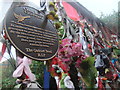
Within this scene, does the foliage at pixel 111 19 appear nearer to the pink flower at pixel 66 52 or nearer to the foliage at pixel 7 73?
the pink flower at pixel 66 52

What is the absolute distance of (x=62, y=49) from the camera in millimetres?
1806

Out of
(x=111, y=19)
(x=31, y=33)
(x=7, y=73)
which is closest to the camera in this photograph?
(x=31, y=33)

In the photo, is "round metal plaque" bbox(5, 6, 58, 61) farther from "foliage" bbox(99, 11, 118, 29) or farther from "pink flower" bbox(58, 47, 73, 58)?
"foliage" bbox(99, 11, 118, 29)

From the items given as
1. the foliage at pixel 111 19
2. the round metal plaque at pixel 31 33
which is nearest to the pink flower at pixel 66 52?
the round metal plaque at pixel 31 33

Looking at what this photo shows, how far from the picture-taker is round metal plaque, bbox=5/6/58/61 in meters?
1.41

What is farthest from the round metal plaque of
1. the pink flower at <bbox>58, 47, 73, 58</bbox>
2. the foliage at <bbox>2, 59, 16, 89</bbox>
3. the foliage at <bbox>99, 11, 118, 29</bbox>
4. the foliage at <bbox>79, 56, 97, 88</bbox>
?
the foliage at <bbox>99, 11, 118, 29</bbox>

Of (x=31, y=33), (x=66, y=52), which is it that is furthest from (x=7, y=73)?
(x=66, y=52)

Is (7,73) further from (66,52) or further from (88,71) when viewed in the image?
(88,71)

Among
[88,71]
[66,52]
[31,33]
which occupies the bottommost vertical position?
[88,71]

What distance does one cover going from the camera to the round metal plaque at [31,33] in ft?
4.63

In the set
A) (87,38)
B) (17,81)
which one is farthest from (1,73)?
(87,38)

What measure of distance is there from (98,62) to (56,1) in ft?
3.70

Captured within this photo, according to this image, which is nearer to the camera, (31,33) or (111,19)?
(31,33)

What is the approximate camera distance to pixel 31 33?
1550 mm
